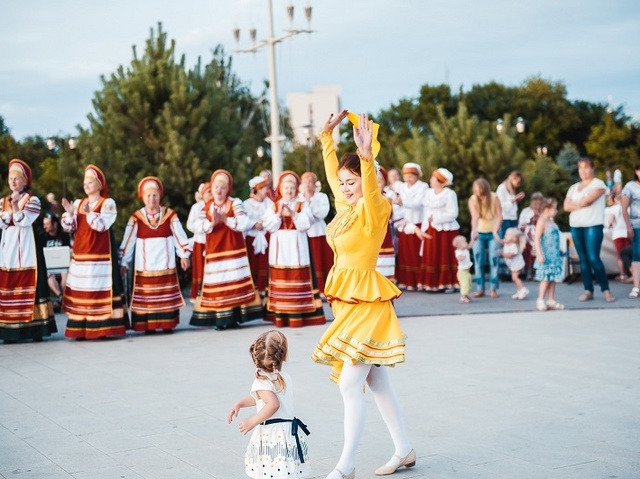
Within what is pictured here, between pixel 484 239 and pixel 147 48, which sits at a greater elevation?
pixel 147 48

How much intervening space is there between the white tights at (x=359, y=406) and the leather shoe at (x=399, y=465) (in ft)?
0.09

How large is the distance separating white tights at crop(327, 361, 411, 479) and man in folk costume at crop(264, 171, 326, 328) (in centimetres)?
610

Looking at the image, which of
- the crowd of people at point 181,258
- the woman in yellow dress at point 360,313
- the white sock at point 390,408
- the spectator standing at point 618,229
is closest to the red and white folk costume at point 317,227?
the crowd of people at point 181,258

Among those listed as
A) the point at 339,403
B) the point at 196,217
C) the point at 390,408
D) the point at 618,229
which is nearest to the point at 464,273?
the point at 618,229

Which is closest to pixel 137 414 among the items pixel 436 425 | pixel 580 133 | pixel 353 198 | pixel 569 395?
pixel 436 425

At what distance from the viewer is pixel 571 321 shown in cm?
1083

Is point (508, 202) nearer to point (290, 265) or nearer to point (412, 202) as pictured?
point (412, 202)

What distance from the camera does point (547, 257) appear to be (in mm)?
11977

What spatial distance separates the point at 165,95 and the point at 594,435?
13.0 meters

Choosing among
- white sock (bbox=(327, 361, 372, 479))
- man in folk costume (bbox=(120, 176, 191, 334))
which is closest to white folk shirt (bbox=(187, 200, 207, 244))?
man in folk costume (bbox=(120, 176, 191, 334))

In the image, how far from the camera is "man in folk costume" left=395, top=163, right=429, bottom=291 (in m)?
14.8

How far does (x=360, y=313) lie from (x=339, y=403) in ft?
6.62

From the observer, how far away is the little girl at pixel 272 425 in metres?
4.46

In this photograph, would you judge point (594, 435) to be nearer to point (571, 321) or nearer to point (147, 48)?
point (571, 321)
